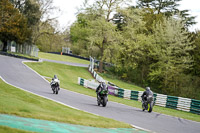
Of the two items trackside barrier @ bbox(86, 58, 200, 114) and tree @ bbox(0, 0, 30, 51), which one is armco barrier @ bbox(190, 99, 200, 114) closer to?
trackside barrier @ bbox(86, 58, 200, 114)

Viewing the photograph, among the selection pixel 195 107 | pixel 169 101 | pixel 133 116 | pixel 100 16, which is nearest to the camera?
pixel 133 116

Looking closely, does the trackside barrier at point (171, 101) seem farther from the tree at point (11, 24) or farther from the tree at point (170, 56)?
the tree at point (11, 24)

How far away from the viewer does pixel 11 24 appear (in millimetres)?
55469

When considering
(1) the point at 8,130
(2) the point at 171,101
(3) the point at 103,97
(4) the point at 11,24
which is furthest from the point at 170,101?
(4) the point at 11,24

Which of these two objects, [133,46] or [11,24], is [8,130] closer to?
[133,46]

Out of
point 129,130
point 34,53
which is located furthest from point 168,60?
point 129,130

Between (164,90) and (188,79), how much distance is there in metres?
4.32

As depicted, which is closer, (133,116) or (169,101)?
(133,116)

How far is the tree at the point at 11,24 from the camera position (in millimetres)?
54688

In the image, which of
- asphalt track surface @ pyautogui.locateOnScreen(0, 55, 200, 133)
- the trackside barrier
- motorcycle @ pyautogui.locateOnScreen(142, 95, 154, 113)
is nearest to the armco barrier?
the trackside barrier

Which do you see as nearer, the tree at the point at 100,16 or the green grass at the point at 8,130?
the green grass at the point at 8,130

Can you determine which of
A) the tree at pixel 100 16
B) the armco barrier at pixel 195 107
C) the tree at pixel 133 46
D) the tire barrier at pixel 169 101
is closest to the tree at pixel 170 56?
the tree at pixel 133 46

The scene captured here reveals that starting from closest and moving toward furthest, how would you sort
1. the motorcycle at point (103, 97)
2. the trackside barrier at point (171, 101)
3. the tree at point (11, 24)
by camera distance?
1. the motorcycle at point (103, 97)
2. the trackside barrier at point (171, 101)
3. the tree at point (11, 24)

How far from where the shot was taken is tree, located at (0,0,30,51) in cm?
5469
